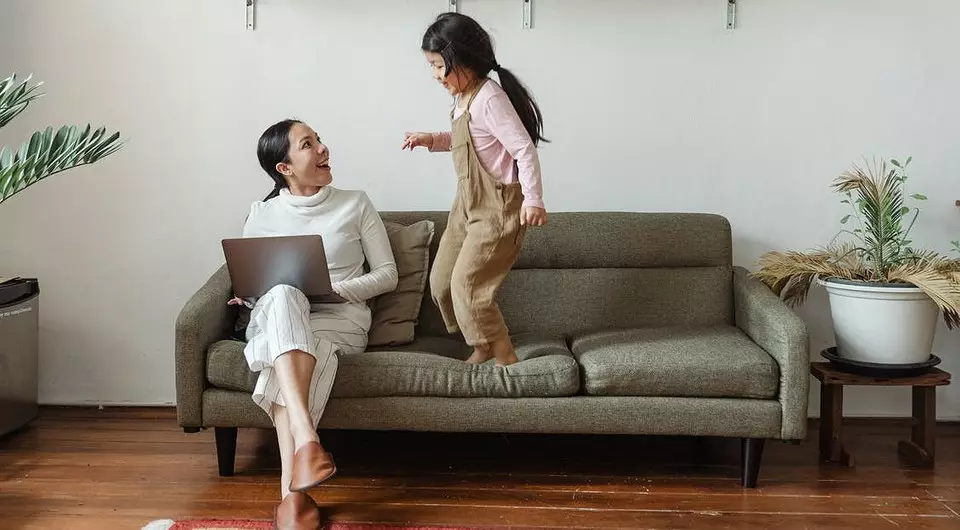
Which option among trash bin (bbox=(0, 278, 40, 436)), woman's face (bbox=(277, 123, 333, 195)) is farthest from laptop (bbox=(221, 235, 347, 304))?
trash bin (bbox=(0, 278, 40, 436))

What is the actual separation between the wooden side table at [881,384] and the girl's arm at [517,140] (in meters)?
1.08

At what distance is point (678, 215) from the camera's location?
10.1ft

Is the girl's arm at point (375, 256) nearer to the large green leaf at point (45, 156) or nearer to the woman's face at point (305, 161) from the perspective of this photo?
the woman's face at point (305, 161)

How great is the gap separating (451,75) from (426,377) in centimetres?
81

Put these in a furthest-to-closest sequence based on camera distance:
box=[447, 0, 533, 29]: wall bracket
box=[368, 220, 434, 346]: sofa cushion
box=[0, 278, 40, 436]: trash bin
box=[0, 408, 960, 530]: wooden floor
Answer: box=[447, 0, 533, 29]: wall bracket < box=[0, 278, 40, 436]: trash bin < box=[368, 220, 434, 346]: sofa cushion < box=[0, 408, 960, 530]: wooden floor

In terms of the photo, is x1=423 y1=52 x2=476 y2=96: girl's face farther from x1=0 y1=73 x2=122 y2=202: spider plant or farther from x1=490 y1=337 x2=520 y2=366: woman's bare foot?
x1=0 y1=73 x2=122 y2=202: spider plant

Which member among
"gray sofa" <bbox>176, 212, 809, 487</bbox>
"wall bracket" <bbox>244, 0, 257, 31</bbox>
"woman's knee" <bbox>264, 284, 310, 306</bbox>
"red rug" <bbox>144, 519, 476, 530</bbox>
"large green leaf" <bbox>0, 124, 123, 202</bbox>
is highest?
"wall bracket" <bbox>244, 0, 257, 31</bbox>

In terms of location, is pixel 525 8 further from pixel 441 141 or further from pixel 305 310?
pixel 305 310

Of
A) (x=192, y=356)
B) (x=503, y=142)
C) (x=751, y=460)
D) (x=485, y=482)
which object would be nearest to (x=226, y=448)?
(x=192, y=356)

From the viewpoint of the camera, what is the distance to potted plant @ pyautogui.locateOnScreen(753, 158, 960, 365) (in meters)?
2.71

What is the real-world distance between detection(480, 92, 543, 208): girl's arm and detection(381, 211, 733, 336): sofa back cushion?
0.54m

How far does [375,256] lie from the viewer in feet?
9.15

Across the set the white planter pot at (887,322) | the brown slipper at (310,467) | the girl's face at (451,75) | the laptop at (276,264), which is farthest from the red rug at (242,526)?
the white planter pot at (887,322)

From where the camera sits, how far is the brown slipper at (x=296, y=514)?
7.36 feet
